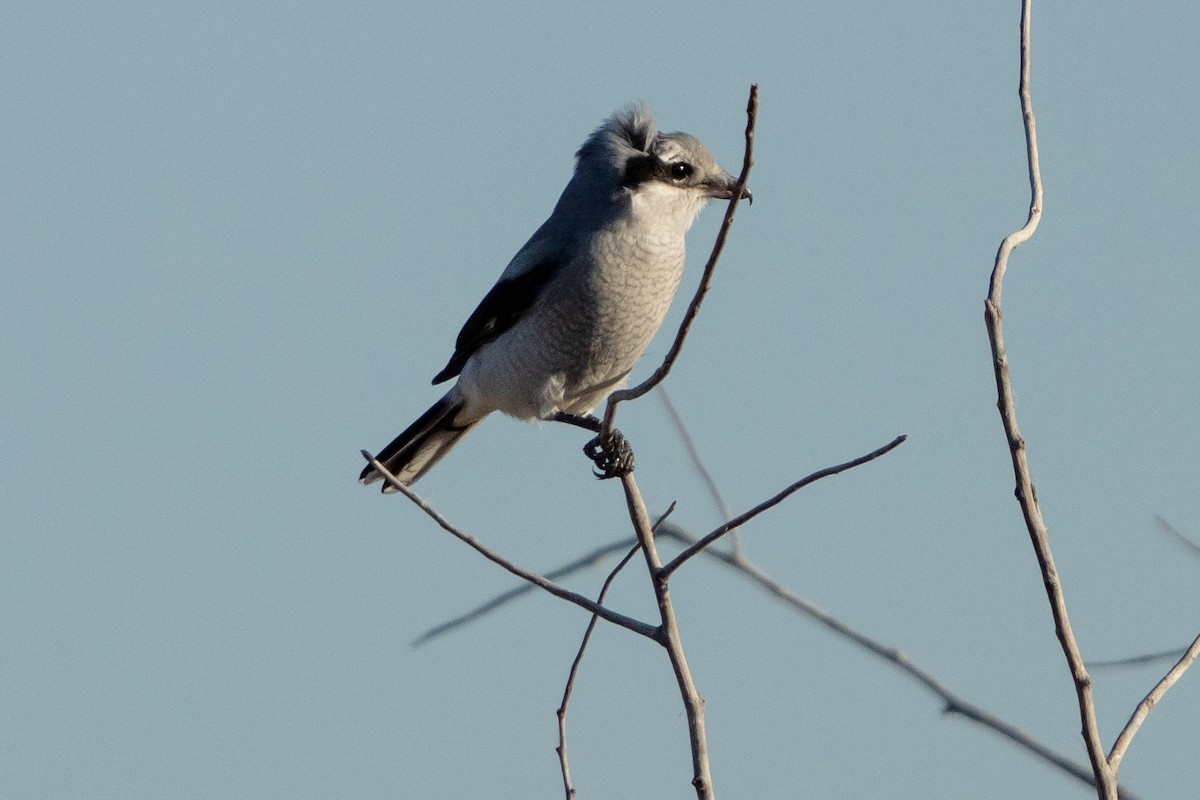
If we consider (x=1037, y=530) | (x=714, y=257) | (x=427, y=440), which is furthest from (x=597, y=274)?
(x=1037, y=530)

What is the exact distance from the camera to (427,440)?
558 centimetres

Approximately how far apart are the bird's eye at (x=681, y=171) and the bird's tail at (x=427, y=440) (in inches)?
47.7

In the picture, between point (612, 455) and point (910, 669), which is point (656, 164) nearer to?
point (612, 455)

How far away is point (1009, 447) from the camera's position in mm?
2191

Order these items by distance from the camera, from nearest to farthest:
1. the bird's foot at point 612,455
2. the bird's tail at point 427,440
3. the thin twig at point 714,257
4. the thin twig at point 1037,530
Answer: the thin twig at point 1037,530 → the thin twig at point 714,257 → the bird's foot at point 612,455 → the bird's tail at point 427,440

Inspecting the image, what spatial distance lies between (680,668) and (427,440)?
319 centimetres

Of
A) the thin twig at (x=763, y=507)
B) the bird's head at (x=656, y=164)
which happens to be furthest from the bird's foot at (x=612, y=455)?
the thin twig at (x=763, y=507)

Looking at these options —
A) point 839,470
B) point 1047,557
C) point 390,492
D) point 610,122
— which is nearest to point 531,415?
point 390,492

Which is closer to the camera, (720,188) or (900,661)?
(900,661)

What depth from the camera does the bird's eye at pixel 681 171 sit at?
190 inches

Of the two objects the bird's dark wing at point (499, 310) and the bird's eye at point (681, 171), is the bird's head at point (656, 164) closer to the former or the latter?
the bird's eye at point (681, 171)

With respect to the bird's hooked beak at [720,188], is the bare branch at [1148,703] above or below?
below

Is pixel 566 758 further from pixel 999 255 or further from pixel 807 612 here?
pixel 999 255

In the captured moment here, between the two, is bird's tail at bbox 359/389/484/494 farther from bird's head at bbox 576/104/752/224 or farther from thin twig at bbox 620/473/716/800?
thin twig at bbox 620/473/716/800
